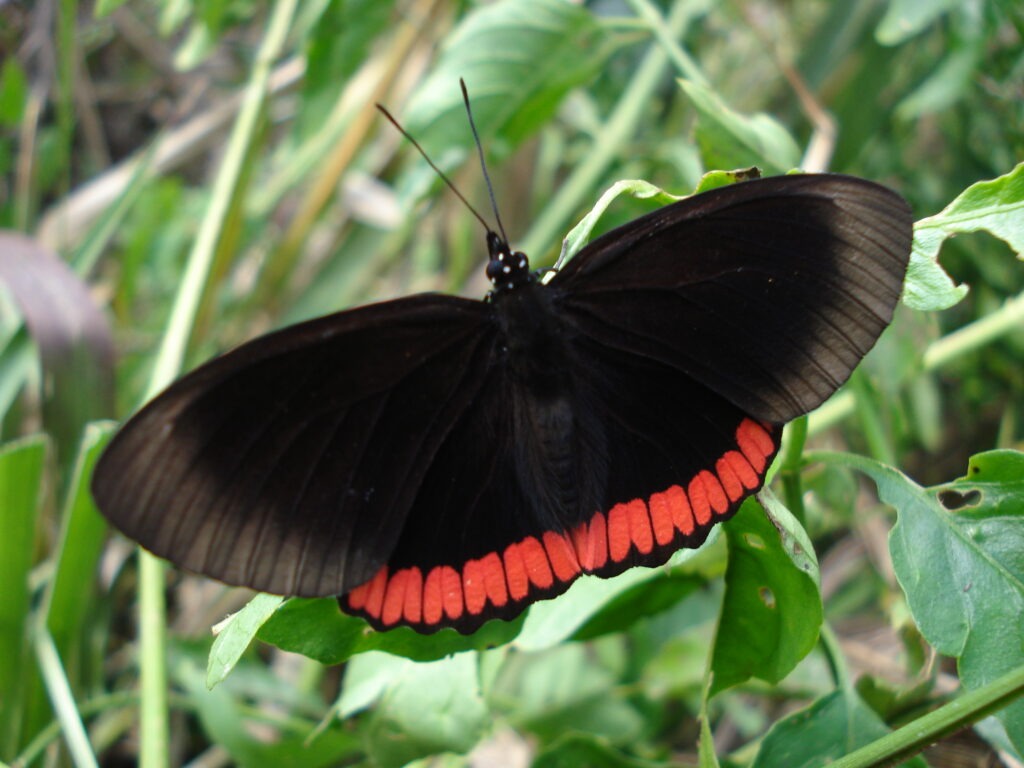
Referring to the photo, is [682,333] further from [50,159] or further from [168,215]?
[50,159]

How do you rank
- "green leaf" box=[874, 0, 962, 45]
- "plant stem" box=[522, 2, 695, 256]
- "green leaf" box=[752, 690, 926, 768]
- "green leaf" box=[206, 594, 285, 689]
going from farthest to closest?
"plant stem" box=[522, 2, 695, 256], "green leaf" box=[874, 0, 962, 45], "green leaf" box=[752, 690, 926, 768], "green leaf" box=[206, 594, 285, 689]

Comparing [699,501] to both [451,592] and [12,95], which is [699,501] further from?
[12,95]

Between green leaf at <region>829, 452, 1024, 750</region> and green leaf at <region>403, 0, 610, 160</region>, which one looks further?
green leaf at <region>403, 0, 610, 160</region>

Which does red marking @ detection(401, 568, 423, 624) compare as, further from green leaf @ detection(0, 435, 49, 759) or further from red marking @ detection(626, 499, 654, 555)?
green leaf @ detection(0, 435, 49, 759)

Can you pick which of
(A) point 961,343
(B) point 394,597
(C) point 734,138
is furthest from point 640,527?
(A) point 961,343

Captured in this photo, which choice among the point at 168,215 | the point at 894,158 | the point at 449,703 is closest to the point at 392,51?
the point at 168,215

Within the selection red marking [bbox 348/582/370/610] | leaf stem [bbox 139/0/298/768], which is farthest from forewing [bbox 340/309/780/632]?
leaf stem [bbox 139/0/298/768]
